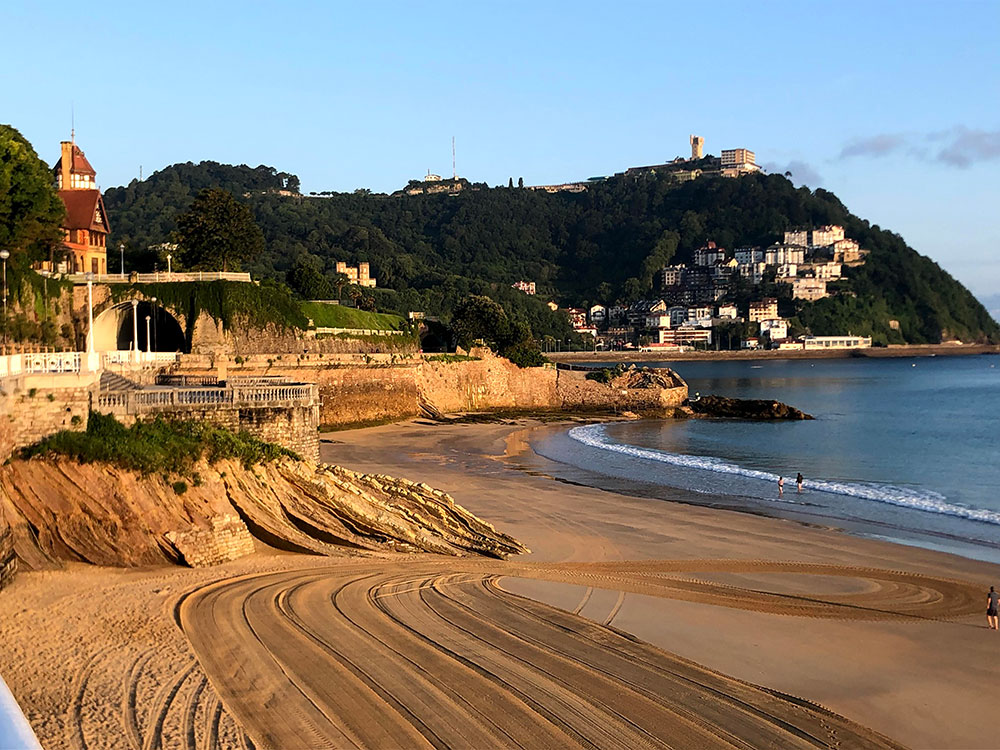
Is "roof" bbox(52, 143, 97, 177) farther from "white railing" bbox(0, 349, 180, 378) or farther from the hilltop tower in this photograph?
"white railing" bbox(0, 349, 180, 378)

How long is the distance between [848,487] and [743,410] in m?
30.5

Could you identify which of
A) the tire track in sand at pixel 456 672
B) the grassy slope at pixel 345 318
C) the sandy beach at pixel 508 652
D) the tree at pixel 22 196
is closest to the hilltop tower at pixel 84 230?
the tree at pixel 22 196

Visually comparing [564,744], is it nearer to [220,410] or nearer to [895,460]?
[220,410]

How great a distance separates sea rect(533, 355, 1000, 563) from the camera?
27172mm

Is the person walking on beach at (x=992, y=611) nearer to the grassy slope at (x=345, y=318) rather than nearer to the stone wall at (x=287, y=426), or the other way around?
the stone wall at (x=287, y=426)

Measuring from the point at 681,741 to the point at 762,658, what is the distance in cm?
394

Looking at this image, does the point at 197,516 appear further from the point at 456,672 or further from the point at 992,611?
the point at 992,611

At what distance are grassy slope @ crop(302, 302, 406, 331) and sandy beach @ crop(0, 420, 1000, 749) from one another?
3313 centimetres

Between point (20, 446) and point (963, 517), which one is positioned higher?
point (20, 446)

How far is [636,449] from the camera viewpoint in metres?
44.4

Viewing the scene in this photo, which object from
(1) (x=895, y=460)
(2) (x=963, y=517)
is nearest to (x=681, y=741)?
(2) (x=963, y=517)

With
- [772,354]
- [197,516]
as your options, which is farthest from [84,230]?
[772,354]

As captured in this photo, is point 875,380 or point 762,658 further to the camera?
point 875,380

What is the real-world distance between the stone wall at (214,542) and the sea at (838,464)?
1700 centimetres
